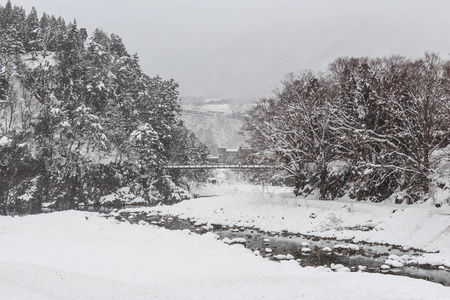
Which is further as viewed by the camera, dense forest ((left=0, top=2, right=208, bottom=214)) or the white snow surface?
dense forest ((left=0, top=2, right=208, bottom=214))

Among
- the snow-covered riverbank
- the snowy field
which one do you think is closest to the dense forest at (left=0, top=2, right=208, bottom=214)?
the snow-covered riverbank

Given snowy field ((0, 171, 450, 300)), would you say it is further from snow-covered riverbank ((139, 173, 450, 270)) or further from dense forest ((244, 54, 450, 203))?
dense forest ((244, 54, 450, 203))

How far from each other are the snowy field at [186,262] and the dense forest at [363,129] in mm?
2747

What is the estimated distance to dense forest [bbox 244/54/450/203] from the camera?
2223cm

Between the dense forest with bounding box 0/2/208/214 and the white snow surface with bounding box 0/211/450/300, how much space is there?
33.4m

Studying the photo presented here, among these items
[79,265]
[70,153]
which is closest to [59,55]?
[70,153]

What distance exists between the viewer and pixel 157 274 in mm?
10867

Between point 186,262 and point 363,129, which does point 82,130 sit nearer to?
point 363,129

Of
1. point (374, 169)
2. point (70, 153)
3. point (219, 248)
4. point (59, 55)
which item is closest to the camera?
point (219, 248)

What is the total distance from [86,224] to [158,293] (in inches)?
588

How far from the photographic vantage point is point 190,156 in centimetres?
6731

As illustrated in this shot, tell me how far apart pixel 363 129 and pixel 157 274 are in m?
19.8

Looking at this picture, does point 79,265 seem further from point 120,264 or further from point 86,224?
point 86,224

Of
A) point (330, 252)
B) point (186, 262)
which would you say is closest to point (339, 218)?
point (330, 252)
